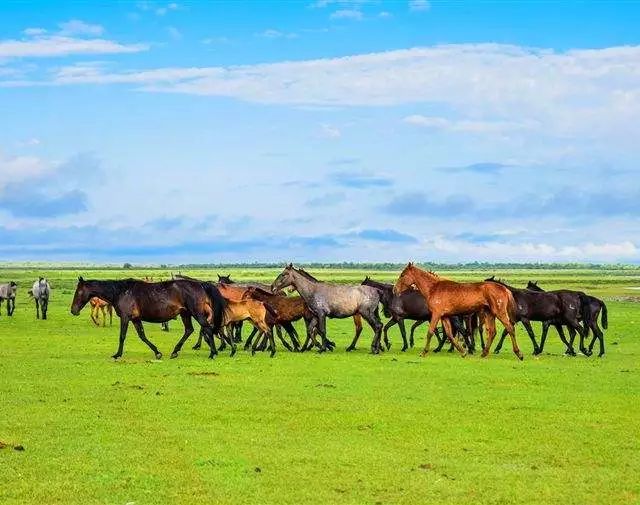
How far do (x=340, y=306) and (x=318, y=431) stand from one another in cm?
1318

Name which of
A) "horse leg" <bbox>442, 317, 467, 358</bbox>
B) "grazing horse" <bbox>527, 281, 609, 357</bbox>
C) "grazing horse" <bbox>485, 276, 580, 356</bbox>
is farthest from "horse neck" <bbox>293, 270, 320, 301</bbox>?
"grazing horse" <bbox>527, 281, 609, 357</bbox>

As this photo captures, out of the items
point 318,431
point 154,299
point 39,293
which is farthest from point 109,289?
point 39,293

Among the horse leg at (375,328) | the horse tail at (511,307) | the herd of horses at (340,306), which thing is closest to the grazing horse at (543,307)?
the herd of horses at (340,306)

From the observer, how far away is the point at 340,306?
26.7 metres

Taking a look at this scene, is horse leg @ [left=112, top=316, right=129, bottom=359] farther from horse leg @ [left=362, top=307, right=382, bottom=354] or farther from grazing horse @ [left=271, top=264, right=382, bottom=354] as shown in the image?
horse leg @ [left=362, top=307, right=382, bottom=354]

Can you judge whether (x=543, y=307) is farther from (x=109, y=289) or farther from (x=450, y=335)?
(x=109, y=289)

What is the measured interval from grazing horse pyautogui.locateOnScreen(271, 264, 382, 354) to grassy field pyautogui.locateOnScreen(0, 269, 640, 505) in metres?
3.24

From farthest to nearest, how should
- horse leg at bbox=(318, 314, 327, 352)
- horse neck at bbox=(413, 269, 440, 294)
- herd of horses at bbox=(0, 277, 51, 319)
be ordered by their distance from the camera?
herd of horses at bbox=(0, 277, 51, 319), horse leg at bbox=(318, 314, 327, 352), horse neck at bbox=(413, 269, 440, 294)

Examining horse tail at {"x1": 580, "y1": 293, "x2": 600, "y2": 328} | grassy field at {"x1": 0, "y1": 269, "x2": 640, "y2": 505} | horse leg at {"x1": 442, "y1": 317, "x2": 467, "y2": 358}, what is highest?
horse tail at {"x1": 580, "y1": 293, "x2": 600, "y2": 328}

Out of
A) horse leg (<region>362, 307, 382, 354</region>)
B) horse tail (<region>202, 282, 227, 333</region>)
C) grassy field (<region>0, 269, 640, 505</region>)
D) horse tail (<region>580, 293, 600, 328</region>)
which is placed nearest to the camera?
grassy field (<region>0, 269, 640, 505</region>)

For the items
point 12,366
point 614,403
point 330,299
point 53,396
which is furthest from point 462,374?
point 12,366

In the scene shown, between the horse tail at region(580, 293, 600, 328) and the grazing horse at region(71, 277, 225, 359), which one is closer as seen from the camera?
the grazing horse at region(71, 277, 225, 359)

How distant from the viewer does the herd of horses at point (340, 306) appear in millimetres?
23672

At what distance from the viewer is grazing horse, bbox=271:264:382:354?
26656mm
